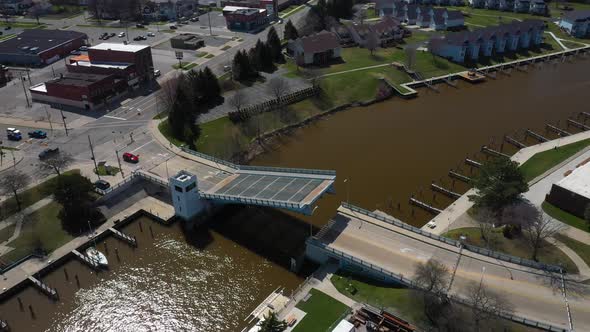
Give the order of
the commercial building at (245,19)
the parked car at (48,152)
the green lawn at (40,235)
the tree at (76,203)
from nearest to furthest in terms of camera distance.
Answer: the green lawn at (40,235)
the tree at (76,203)
the parked car at (48,152)
the commercial building at (245,19)

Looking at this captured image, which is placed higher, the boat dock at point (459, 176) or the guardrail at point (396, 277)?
the guardrail at point (396, 277)

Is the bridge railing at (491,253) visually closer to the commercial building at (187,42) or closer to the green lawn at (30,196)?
the green lawn at (30,196)

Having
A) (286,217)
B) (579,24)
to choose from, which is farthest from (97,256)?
(579,24)

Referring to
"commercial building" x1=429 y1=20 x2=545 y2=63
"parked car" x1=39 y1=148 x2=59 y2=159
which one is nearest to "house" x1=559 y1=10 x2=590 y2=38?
"commercial building" x1=429 y1=20 x2=545 y2=63

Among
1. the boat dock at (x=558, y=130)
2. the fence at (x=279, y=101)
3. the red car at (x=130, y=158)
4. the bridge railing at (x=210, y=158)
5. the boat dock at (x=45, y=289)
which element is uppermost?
the fence at (x=279, y=101)

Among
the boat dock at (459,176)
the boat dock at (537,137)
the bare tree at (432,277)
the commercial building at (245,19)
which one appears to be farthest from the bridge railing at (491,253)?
the commercial building at (245,19)

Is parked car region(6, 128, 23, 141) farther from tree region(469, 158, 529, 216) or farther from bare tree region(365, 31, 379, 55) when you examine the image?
bare tree region(365, 31, 379, 55)
